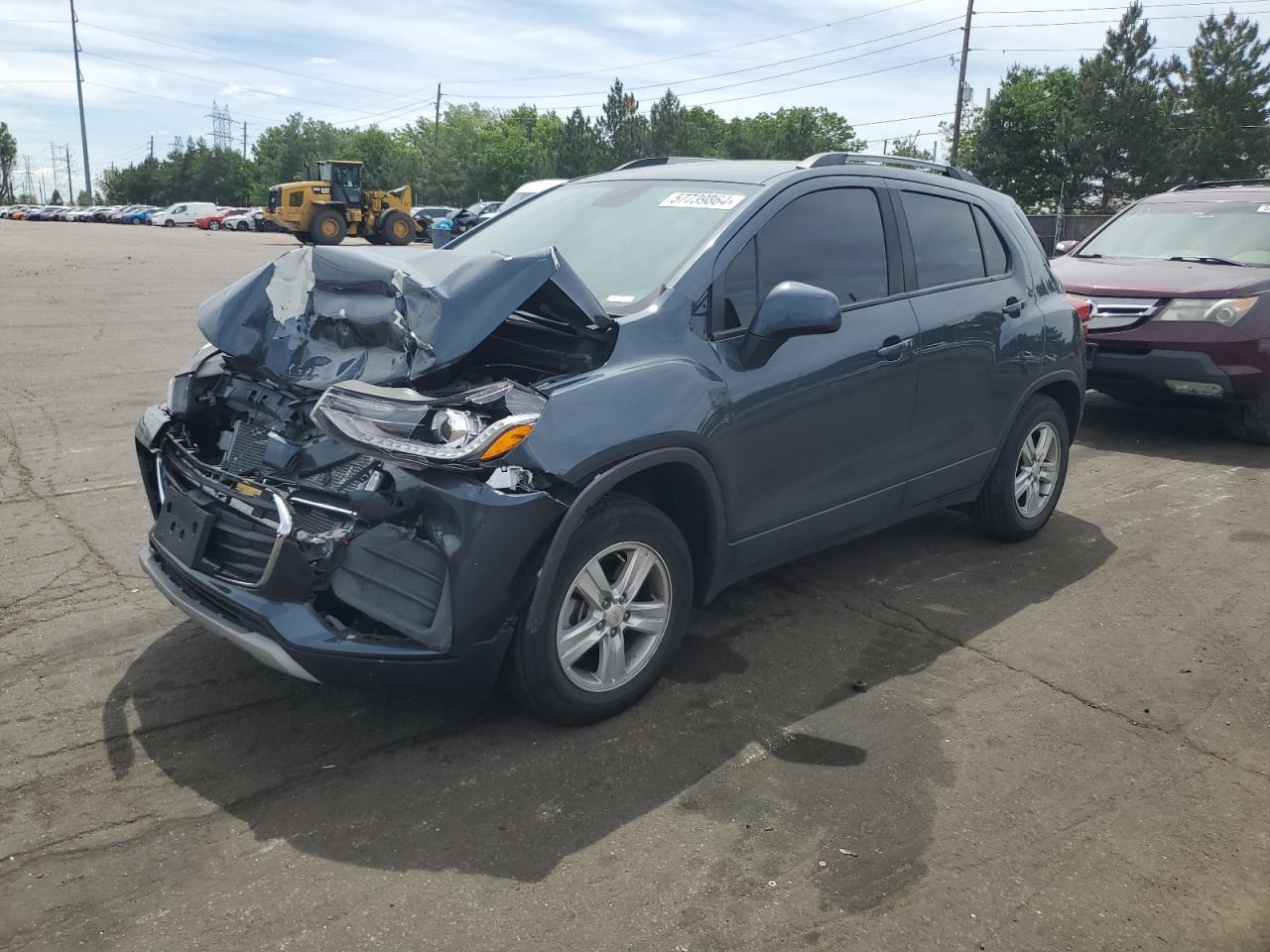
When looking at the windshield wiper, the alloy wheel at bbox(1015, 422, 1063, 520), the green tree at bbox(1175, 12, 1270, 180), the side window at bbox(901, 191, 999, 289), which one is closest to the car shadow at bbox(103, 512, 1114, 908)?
the alloy wheel at bbox(1015, 422, 1063, 520)

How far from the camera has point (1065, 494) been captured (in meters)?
6.71

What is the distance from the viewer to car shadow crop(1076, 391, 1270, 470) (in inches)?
309

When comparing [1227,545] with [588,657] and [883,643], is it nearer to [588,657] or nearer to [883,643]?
[883,643]

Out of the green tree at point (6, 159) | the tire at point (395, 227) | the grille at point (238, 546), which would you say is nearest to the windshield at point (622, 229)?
the grille at point (238, 546)

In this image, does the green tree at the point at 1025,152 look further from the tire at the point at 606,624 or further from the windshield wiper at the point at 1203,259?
the tire at the point at 606,624

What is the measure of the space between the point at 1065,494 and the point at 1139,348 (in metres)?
2.00

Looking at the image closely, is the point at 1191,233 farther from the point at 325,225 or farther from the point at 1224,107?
the point at 1224,107

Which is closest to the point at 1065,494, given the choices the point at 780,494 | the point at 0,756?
the point at 780,494

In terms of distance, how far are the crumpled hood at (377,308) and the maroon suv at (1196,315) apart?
19.6 ft

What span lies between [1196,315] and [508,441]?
6.72m

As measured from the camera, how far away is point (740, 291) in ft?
13.0

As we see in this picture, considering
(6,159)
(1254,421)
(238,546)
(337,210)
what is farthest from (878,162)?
(6,159)

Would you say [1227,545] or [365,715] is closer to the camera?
[365,715]

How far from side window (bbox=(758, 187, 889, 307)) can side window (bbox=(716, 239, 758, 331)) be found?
1.8 inches
